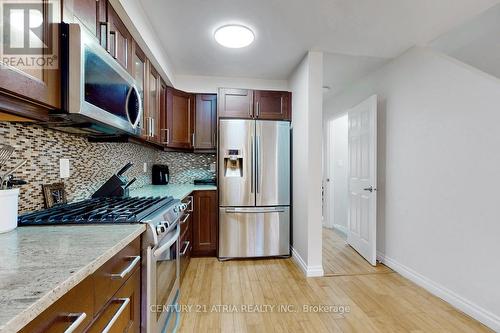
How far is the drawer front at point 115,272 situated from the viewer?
2.66ft

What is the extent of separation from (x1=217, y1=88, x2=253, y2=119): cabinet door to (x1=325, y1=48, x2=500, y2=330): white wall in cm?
166

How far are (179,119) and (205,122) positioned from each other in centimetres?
34

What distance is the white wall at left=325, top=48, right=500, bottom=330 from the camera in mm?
1783

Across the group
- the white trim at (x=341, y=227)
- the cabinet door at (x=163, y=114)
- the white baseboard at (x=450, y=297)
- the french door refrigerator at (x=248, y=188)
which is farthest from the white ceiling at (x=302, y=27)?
the white trim at (x=341, y=227)

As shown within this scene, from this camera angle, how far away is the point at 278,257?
3.02 meters

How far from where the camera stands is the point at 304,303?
6.64 feet

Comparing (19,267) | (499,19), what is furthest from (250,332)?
(499,19)

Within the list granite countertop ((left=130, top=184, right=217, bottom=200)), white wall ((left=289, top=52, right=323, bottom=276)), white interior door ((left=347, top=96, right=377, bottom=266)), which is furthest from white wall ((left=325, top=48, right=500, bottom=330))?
granite countertop ((left=130, top=184, right=217, bottom=200))

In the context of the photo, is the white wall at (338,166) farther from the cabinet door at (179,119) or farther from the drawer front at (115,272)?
the drawer front at (115,272)

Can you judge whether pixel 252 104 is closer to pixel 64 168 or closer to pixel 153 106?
pixel 153 106

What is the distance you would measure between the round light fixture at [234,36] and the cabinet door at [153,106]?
2.49ft

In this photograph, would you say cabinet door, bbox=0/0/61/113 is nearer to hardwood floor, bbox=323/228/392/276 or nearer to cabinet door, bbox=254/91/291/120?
cabinet door, bbox=254/91/291/120

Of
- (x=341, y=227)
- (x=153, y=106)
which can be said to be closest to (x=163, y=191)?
(x=153, y=106)

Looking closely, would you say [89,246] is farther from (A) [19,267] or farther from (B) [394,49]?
(B) [394,49]
